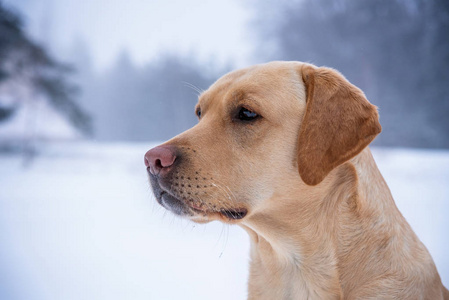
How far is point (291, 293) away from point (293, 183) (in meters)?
0.50

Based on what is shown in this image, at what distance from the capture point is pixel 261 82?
164 centimetres

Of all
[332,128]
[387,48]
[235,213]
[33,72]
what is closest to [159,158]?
[235,213]

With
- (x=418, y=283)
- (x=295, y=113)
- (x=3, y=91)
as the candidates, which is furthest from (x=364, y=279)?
(x=3, y=91)

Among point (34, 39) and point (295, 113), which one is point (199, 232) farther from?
point (34, 39)

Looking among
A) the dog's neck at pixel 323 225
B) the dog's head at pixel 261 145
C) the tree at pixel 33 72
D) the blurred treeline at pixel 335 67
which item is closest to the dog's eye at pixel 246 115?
the dog's head at pixel 261 145

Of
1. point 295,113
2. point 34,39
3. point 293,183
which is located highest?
point 34,39

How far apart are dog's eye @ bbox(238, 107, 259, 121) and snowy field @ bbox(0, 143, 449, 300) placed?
2.20 ft

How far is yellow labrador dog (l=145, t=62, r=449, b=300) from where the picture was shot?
57.3 inches

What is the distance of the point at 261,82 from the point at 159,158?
569 mm

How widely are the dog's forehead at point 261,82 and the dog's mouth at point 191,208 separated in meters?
0.49

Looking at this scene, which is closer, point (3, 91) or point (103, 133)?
point (3, 91)

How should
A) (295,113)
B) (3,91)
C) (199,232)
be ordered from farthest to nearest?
(3,91), (199,232), (295,113)

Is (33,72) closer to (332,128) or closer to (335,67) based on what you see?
(335,67)

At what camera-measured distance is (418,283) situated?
4.87 ft
